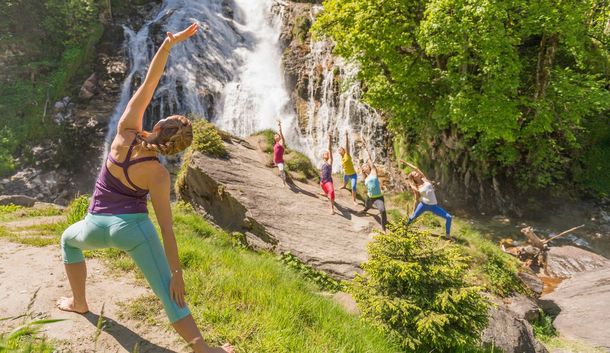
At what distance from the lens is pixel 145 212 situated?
3.22 metres

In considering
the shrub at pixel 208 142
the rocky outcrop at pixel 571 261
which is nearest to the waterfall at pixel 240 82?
the shrub at pixel 208 142

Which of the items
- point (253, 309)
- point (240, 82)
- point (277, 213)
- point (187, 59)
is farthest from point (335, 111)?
point (253, 309)

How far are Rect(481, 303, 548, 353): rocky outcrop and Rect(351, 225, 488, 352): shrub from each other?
1573 mm

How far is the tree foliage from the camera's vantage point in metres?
11.7

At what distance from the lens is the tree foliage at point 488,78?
11.7 m

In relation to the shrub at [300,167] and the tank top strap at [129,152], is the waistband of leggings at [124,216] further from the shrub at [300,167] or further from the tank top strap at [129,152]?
the shrub at [300,167]

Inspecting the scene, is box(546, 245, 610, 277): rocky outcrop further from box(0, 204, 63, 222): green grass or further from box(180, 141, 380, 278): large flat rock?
box(0, 204, 63, 222): green grass

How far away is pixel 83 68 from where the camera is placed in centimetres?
2505

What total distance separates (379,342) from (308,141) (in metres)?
16.8

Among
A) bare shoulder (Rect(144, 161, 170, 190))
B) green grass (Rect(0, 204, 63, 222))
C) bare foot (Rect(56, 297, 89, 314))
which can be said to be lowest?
green grass (Rect(0, 204, 63, 222))

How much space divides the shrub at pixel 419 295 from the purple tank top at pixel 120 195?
3.28 metres

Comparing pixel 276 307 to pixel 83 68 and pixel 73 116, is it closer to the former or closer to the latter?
pixel 73 116

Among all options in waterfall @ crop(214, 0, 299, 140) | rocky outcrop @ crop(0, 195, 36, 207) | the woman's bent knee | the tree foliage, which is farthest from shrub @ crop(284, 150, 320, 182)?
rocky outcrop @ crop(0, 195, 36, 207)

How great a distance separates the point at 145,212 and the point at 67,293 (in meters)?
2.06
